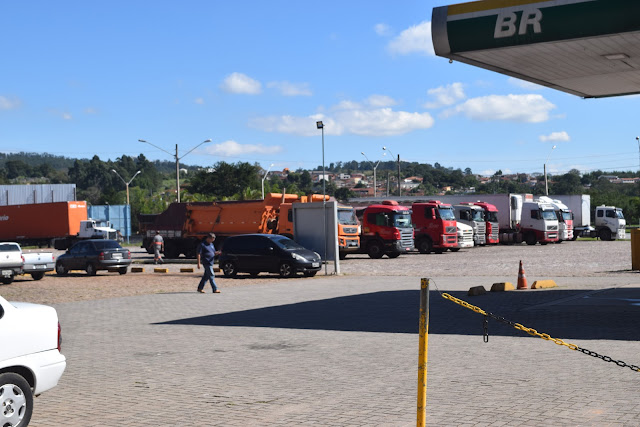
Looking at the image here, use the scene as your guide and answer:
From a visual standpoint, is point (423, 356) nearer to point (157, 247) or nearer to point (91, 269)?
point (91, 269)

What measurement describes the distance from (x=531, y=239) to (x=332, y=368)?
44.4 meters

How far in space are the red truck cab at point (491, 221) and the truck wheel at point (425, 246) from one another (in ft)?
24.0

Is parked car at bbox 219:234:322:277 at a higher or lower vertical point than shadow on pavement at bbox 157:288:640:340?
higher

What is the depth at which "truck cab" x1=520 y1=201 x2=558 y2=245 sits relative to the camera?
51.9 m

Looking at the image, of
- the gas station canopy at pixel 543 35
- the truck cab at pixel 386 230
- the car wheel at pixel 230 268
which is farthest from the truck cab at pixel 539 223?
the gas station canopy at pixel 543 35

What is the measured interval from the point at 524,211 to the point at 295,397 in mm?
46414

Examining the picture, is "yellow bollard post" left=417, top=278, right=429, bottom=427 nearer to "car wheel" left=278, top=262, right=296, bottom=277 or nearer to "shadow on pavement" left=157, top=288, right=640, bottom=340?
"shadow on pavement" left=157, top=288, right=640, bottom=340

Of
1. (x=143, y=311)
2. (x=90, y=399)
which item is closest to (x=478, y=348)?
(x=90, y=399)

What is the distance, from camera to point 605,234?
190ft

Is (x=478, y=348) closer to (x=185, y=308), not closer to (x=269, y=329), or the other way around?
(x=269, y=329)

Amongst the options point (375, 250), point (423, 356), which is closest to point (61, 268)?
A: point (375, 250)

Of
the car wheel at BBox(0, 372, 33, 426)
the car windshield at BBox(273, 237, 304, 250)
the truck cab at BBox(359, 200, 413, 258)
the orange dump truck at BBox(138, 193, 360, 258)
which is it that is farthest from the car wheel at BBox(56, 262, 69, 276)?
the car wheel at BBox(0, 372, 33, 426)

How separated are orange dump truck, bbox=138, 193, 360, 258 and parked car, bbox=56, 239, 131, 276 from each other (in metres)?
8.28

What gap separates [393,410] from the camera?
8.03 meters
